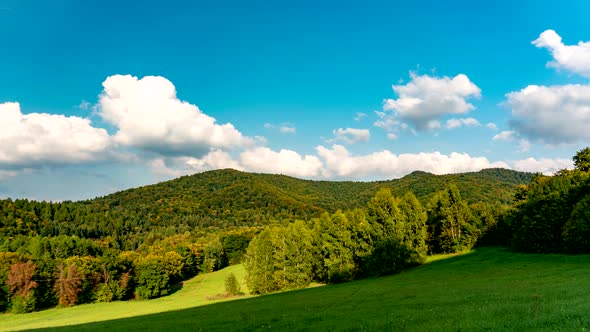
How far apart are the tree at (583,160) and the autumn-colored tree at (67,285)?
10756cm

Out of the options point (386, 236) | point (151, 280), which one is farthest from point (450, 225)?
point (151, 280)

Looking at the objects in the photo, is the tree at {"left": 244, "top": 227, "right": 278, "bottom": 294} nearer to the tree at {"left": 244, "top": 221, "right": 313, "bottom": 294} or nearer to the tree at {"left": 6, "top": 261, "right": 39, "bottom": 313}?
the tree at {"left": 244, "top": 221, "right": 313, "bottom": 294}

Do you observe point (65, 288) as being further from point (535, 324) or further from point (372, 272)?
point (535, 324)

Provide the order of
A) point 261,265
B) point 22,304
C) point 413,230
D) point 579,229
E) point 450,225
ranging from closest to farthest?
point 579,229
point 413,230
point 22,304
point 261,265
point 450,225

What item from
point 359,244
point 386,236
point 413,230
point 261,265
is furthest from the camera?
point 261,265

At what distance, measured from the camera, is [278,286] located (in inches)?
2689

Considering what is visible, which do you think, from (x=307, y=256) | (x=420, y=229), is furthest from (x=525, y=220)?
(x=307, y=256)

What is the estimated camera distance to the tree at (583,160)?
6400cm

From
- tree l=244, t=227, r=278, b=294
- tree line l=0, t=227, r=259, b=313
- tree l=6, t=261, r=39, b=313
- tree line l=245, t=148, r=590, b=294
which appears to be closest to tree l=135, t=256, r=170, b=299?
tree line l=0, t=227, r=259, b=313

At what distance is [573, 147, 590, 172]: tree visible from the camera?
6400 cm

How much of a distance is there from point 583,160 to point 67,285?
110m

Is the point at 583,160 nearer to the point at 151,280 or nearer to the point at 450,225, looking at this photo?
the point at 450,225

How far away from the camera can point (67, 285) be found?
77625 millimetres

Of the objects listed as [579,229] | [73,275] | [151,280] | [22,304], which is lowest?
[151,280]
